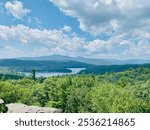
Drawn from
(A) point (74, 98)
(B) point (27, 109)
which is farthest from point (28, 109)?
(A) point (74, 98)

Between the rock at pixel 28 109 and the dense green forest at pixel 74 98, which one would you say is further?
the dense green forest at pixel 74 98

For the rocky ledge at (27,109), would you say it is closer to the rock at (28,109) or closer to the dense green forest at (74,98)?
the rock at (28,109)

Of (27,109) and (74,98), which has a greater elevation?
(27,109)

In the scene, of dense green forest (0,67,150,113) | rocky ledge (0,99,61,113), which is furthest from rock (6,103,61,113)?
dense green forest (0,67,150,113)

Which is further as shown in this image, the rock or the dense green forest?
the dense green forest

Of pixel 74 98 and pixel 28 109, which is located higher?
pixel 28 109

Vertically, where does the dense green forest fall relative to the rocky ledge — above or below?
below

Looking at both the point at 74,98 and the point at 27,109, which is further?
the point at 74,98

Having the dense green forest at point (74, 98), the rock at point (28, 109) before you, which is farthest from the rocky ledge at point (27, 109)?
the dense green forest at point (74, 98)

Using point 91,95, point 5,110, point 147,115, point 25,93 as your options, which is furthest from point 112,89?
point 147,115

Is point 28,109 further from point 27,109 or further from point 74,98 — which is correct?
point 74,98

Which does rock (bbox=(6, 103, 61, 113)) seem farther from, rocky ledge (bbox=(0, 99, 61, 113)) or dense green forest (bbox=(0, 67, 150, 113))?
dense green forest (bbox=(0, 67, 150, 113))
